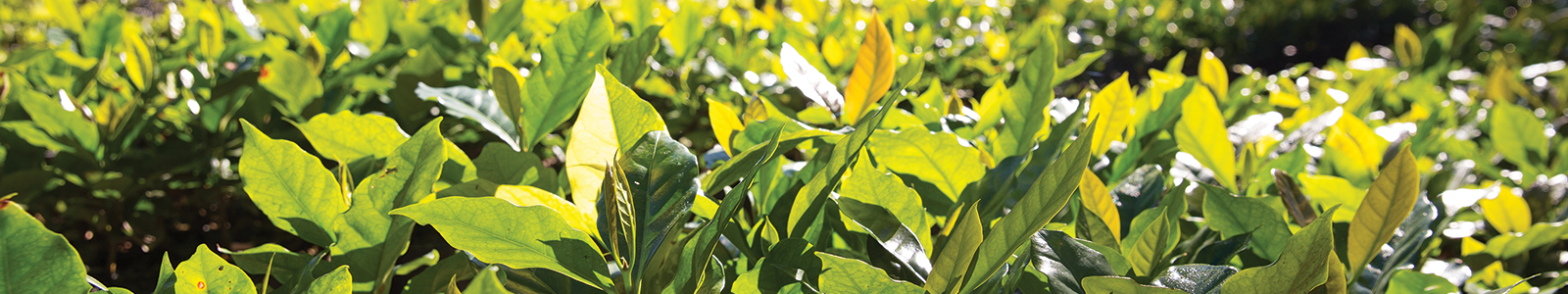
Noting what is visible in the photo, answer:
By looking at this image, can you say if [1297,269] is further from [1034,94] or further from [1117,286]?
[1034,94]

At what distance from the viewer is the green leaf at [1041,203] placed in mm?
641

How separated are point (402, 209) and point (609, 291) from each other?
195 mm

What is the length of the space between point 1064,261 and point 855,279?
0.72ft

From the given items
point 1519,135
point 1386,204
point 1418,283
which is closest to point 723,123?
point 1386,204

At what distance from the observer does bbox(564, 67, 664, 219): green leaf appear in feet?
2.85

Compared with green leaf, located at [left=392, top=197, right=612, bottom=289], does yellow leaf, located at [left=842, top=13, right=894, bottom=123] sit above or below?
below

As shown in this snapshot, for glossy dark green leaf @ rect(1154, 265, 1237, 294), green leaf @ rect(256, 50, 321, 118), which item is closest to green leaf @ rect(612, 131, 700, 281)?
glossy dark green leaf @ rect(1154, 265, 1237, 294)

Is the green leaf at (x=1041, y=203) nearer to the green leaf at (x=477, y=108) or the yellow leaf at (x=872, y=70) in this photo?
the yellow leaf at (x=872, y=70)

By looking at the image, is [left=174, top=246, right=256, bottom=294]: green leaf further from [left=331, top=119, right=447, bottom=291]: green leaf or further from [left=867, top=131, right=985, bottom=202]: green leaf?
[left=867, top=131, right=985, bottom=202]: green leaf

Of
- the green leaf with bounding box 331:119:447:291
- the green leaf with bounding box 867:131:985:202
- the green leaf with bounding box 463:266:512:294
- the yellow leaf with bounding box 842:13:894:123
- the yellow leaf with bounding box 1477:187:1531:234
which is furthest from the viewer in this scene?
the yellow leaf with bounding box 1477:187:1531:234

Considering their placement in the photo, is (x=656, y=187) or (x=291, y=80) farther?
(x=291, y=80)

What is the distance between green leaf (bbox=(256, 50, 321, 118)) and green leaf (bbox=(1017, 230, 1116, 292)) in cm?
136

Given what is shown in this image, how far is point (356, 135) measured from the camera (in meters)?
1.06

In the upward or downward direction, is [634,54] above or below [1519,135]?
above
